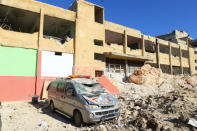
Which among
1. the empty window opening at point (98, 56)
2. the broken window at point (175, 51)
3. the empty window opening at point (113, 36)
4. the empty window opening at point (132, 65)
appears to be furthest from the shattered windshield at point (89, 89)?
the broken window at point (175, 51)

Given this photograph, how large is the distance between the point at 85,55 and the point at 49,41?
14.5 ft

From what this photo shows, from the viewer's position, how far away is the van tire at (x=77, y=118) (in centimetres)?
559

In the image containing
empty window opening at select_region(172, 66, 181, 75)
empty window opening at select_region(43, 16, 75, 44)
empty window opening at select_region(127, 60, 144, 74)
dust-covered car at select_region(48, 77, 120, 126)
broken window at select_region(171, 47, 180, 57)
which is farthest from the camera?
broken window at select_region(171, 47, 180, 57)

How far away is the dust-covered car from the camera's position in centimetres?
535

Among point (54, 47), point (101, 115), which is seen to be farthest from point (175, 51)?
point (101, 115)

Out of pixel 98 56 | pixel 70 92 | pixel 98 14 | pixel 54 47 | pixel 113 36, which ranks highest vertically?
pixel 98 14

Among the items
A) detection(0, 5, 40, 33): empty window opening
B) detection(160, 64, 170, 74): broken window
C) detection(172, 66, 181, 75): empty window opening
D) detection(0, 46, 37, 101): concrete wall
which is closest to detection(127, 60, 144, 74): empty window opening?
detection(160, 64, 170, 74): broken window

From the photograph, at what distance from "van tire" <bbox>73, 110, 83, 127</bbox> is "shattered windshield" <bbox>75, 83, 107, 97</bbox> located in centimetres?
79

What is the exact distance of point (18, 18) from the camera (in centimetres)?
1711

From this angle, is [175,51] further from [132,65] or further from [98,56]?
[98,56]

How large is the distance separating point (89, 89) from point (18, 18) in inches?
613

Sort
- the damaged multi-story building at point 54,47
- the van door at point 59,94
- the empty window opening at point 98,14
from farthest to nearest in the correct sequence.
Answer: the empty window opening at point 98,14
the damaged multi-story building at point 54,47
the van door at point 59,94

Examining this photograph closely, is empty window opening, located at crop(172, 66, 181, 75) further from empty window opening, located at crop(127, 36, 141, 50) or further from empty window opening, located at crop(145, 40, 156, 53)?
empty window opening, located at crop(127, 36, 141, 50)

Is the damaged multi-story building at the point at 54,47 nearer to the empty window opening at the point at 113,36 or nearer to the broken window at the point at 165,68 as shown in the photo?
the empty window opening at the point at 113,36
